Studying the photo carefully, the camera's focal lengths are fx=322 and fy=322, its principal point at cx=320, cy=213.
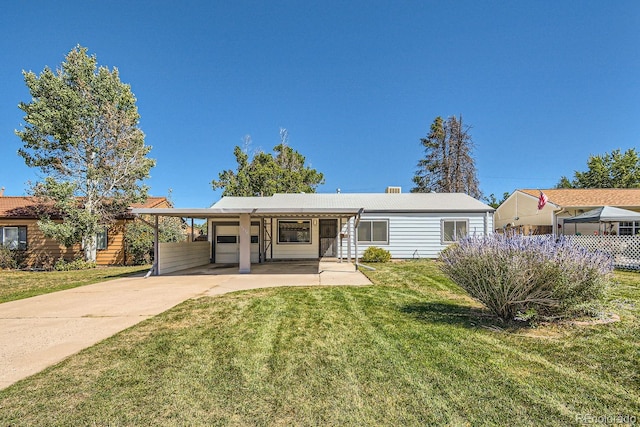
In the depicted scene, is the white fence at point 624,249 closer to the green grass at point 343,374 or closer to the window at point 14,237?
the green grass at point 343,374

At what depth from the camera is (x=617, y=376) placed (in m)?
3.03

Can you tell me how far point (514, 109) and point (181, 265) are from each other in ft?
73.0

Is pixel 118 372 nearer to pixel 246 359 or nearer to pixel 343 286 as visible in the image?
pixel 246 359

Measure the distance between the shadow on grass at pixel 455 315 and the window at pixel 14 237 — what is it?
747 inches

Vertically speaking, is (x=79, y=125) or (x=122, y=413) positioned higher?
(x=79, y=125)

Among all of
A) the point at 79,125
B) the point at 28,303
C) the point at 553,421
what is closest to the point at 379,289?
the point at 553,421

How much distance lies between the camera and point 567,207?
18.0 meters

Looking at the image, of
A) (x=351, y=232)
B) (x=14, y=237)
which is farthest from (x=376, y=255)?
(x=14, y=237)

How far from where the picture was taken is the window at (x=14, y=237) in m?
15.9

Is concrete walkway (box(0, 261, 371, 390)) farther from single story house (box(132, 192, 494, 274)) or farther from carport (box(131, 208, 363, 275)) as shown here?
single story house (box(132, 192, 494, 274))

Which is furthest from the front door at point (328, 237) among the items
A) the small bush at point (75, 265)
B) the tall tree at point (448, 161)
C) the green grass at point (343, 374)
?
the tall tree at point (448, 161)

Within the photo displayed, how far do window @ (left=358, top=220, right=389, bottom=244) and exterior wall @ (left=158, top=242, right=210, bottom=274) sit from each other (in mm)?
7161

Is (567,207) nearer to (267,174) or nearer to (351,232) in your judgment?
(351,232)

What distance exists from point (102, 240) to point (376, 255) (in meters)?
13.5
